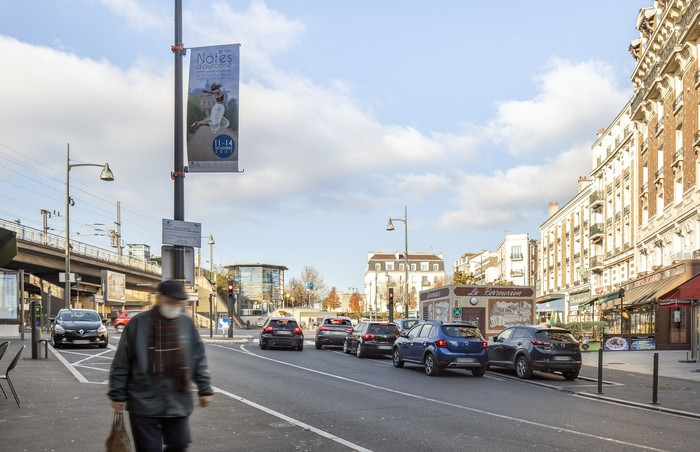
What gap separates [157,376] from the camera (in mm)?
5203

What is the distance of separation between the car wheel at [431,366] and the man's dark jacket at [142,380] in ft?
49.1

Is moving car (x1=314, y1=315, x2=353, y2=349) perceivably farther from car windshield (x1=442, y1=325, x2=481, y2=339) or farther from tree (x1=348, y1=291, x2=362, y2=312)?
tree (x1=348, y1=291, x2=362, y2=312)

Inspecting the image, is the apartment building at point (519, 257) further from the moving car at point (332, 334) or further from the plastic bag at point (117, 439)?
the plastic bag at point (117, 439)

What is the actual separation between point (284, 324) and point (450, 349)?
1207 centimetres

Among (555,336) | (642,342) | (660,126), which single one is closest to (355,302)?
(660,126)

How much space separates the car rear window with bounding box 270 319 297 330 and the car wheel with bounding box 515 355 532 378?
12177mm

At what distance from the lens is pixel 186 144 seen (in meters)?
10.7

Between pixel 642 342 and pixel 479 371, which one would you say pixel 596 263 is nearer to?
pixel 642 342

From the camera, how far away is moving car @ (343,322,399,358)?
26.5 m

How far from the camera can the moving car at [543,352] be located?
1945cm

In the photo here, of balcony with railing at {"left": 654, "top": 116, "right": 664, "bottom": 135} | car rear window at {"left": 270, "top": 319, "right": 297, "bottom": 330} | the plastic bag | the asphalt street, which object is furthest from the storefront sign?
the plastic bag

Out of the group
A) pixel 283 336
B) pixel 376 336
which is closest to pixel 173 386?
pixel 376 336

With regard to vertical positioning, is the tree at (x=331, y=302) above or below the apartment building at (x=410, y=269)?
below

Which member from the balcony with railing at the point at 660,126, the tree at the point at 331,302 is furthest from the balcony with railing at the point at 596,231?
the tree at the point at 331,302
